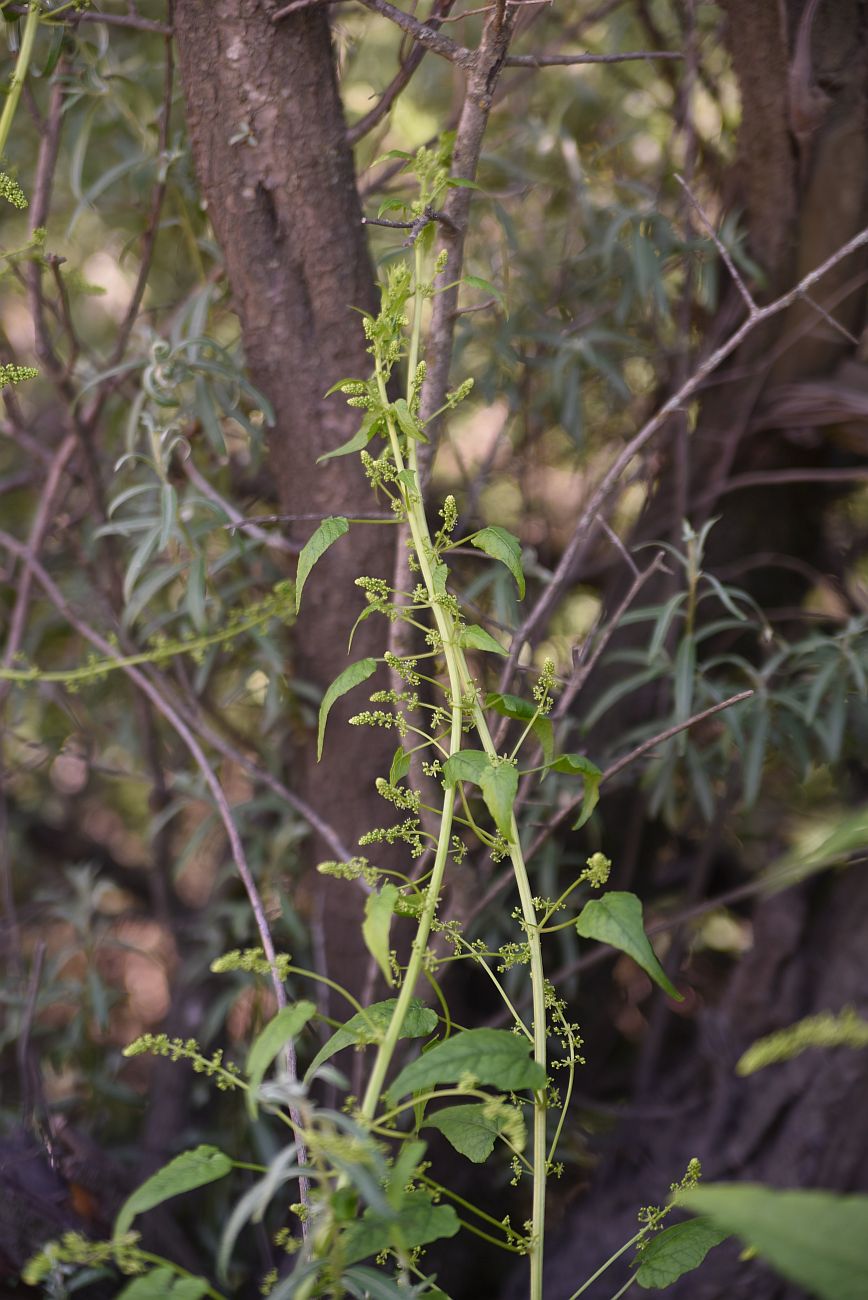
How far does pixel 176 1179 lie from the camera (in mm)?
571

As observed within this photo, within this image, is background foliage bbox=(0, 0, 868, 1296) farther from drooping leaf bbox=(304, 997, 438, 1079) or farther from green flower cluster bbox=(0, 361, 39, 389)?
drooping leaf bbox=(304, 997, 438, 1079)

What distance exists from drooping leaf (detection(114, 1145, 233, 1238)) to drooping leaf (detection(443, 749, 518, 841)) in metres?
0.25

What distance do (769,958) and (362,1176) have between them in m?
1.08

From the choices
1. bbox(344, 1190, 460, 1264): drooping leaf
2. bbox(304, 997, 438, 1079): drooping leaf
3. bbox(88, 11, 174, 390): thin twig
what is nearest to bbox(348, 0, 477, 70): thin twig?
bbox(88, 11, 174, 390): thin twig

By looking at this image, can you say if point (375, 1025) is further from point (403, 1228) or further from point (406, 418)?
point (406, 418)

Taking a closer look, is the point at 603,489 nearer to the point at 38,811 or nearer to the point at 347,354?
the point at 347,354

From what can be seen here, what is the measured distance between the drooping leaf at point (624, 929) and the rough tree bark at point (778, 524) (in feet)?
2.47

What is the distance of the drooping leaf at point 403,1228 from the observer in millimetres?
570

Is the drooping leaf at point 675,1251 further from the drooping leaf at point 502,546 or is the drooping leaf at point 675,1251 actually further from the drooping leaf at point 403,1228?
the drooping leaf at point 502,546

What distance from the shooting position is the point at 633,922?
24.1 inches

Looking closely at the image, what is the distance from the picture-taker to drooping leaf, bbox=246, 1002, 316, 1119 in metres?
0.53

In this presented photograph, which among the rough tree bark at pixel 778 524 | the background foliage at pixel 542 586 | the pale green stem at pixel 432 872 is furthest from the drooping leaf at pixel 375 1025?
the rough tree bark at pixel 778 524

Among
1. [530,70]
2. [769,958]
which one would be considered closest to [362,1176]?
[769,958]

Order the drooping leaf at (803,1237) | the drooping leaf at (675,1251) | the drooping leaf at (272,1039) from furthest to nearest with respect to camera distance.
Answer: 1. the drooping leaf at (675,1251)
2. the drooping leaf at (272,1039)
3. the drooping leaf at (803,1237)
